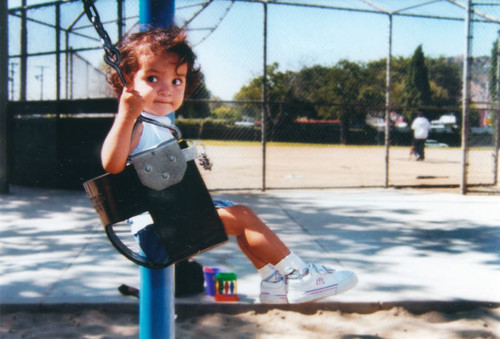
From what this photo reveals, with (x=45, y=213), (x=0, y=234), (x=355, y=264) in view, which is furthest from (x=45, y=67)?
(x=355, y=264)

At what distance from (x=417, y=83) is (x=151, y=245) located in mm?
34280

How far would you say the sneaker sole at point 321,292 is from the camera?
66.8 inches

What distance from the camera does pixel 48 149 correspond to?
895cm

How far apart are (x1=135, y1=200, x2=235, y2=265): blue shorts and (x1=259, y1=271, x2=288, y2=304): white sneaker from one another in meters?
0.36

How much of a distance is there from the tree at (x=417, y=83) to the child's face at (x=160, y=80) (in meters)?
32.7

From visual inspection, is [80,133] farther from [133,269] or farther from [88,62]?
[133,269]

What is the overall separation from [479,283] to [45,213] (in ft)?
16.8

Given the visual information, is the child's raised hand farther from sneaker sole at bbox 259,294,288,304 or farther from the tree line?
the tree line

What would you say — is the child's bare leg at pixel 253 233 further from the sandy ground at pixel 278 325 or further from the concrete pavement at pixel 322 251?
the concrete pavement at pixel 322 251

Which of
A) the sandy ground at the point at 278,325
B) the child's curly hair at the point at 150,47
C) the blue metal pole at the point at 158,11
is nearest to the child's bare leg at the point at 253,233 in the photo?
the child's curly hair at the point at 150,47

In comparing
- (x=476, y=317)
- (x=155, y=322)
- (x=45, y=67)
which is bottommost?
(x=476, y=317)

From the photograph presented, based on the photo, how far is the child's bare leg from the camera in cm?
167

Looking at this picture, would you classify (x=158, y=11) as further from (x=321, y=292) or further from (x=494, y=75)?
(x=494, y=75)

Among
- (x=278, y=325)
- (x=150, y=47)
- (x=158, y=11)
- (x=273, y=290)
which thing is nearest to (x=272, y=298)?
(x=273, y=290)
